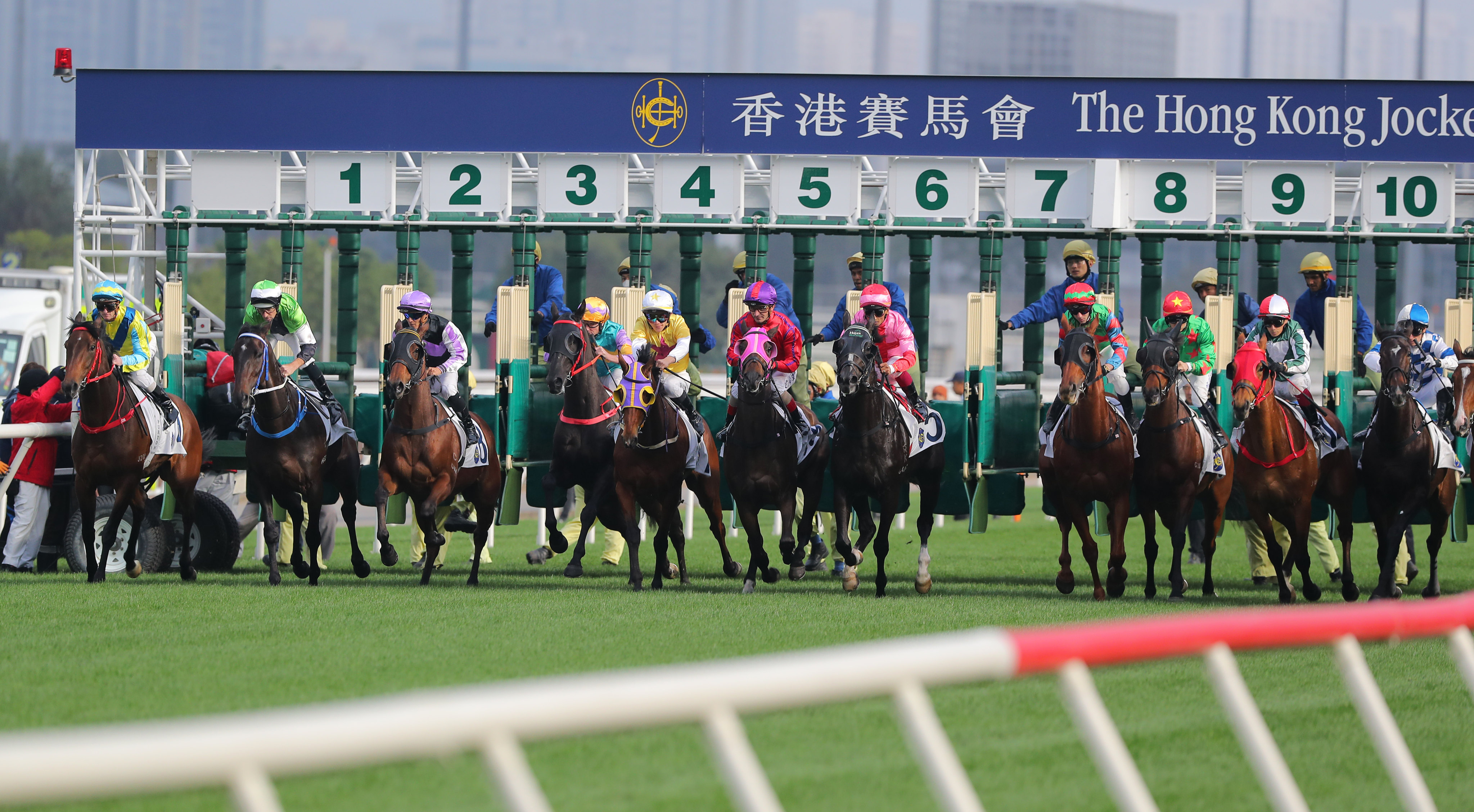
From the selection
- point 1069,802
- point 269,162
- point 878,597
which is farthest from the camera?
point 269,162

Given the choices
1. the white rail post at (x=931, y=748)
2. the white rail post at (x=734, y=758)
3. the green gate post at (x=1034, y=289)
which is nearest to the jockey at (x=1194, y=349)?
the green gate post at (x=1034, y=289)

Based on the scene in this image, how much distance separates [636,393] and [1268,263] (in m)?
4.64

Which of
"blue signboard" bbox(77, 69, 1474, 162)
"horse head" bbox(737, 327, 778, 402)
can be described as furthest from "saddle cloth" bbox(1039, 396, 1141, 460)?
"blue signboard" bbox(77, 69, 1474, 162)

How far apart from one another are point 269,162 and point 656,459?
12.7 ft

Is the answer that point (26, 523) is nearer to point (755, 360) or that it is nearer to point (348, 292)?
point (348, 292)

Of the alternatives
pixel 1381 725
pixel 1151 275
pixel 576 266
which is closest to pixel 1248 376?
pixel 1151 275

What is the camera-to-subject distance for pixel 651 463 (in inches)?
405

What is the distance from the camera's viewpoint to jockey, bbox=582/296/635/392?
11.2 metres

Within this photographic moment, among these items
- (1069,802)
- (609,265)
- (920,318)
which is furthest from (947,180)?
(609,265)

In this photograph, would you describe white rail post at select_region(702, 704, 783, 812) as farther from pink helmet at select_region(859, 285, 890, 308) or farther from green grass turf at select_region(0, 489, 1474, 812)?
pink helmet at select_region(859, 285, 890, 308)

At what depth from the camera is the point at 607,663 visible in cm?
697

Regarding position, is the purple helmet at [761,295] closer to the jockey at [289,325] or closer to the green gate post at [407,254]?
the jockey at [289,325]

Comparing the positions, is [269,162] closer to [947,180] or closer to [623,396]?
[623,396]

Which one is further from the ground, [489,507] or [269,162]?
[269,162]
